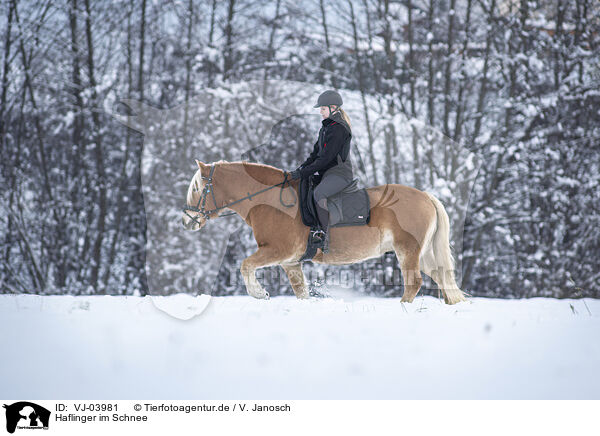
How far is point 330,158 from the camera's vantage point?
547 cm

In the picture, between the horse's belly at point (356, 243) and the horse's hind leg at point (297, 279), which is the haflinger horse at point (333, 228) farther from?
the horse's hind leg at point (297, 279)

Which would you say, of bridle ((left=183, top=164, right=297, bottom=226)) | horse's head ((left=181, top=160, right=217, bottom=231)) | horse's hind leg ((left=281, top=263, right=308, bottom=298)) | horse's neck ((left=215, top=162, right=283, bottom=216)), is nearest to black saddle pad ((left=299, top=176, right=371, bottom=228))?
bridle ((left=183, top=164, right=297, bottom=226))

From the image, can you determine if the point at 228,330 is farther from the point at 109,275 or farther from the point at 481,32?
the point at 481,32

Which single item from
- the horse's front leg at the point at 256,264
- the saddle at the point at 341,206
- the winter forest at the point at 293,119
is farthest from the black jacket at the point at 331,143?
the winter forest at the point at 293,119

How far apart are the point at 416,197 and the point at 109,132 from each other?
1010cm

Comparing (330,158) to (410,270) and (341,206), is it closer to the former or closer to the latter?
(341,206)

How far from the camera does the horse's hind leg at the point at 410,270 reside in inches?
225

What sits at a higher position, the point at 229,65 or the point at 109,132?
the point at 229,65

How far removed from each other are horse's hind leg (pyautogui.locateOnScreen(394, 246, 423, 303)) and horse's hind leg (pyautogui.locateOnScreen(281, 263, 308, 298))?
1.18m

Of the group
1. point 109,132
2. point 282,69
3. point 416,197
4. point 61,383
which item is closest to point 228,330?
point 61,383

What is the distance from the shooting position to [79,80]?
43.8ft

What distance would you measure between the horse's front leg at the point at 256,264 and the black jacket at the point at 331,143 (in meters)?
0.91

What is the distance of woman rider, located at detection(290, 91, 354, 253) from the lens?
215 inches

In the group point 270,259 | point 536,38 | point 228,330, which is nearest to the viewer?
point 228,330
